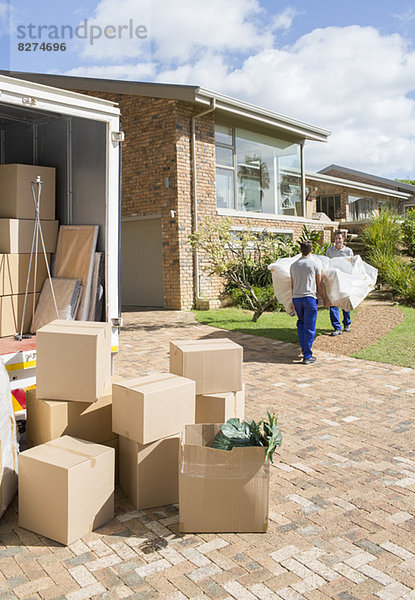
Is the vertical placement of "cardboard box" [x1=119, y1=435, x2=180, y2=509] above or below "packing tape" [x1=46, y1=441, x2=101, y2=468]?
below

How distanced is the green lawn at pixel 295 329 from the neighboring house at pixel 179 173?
1.53m

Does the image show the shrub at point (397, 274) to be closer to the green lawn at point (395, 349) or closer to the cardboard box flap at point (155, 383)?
the green lawn at point (395, 349)

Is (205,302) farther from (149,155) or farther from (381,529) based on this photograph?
(381,529)

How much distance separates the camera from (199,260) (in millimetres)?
13656

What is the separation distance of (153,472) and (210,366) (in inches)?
35.2

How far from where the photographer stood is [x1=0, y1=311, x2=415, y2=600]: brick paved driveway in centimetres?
269

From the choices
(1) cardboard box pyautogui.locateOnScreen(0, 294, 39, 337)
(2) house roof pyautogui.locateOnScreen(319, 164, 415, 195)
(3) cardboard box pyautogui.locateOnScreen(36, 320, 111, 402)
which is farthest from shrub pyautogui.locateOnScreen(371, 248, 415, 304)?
(2) house roof pyautogui.locateOnScreen(319, 164, 415, 195)

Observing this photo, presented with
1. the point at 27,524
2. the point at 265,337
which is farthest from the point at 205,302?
the point at 27,524

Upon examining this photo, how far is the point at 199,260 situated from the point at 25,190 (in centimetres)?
807

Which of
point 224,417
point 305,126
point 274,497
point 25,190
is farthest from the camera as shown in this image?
point 305,126

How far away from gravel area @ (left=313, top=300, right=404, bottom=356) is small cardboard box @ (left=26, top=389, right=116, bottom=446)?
18.4 feet

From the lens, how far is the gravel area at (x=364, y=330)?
359 inches

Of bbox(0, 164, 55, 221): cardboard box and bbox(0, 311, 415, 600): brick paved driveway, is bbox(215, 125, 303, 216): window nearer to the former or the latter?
bbox(0, 164, 55, 221): cardboard box

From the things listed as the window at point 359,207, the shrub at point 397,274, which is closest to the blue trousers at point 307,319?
the shrub at point 397,274
